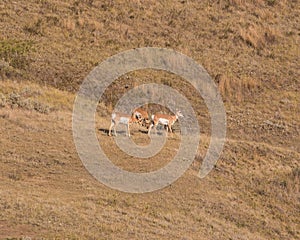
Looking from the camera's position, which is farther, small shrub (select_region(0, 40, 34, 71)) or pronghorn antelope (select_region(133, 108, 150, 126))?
small shrub (select_region(0, 40, 34, 71))

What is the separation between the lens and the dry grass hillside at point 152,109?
69.6ft

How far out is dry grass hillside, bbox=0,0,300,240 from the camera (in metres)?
21.2

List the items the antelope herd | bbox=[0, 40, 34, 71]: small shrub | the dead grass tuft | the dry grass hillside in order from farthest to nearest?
the dead grass tuft → bbox=[0, 40, 34, 71]: small shrub → the antelope herd → the dry grass hillside

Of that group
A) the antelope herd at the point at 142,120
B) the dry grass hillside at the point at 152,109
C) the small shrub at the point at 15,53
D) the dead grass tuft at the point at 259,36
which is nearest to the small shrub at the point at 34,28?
the dry grass hillside at the point at 152,109

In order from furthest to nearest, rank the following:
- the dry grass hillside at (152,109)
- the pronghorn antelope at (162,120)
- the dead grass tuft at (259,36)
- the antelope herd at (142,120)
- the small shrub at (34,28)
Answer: the dead grass tuft at (259,36) < the small shrub at (34,28) < the pronghorn antelope at (162,120) < the antelope herd at (142,120) < the dry grass hillside at (152,109)

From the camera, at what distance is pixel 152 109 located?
34938 millimetres

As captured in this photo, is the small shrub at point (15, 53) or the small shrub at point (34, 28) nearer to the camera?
the small shrub at point (15, 53)

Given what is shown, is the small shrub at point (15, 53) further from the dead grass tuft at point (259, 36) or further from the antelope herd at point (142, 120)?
the dead grass tuft at point (259, 36)

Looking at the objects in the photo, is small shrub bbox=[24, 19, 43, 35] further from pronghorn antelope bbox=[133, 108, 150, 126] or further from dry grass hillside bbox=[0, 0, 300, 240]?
pronghorn antelope bbox=[133, 108, 150, 126]

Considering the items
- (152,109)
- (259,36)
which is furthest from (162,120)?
(259,36)

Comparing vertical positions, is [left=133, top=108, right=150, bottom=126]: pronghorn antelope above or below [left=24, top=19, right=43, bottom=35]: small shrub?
below

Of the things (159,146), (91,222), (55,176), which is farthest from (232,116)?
(91,222)

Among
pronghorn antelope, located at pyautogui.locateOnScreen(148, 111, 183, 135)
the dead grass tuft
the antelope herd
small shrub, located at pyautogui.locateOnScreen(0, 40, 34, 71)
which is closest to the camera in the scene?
the antelope herd

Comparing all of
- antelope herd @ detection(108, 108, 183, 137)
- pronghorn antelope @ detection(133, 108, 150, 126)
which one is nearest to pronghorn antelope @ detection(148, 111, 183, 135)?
antelope herd @ detection(108, 108, 183, 137)
